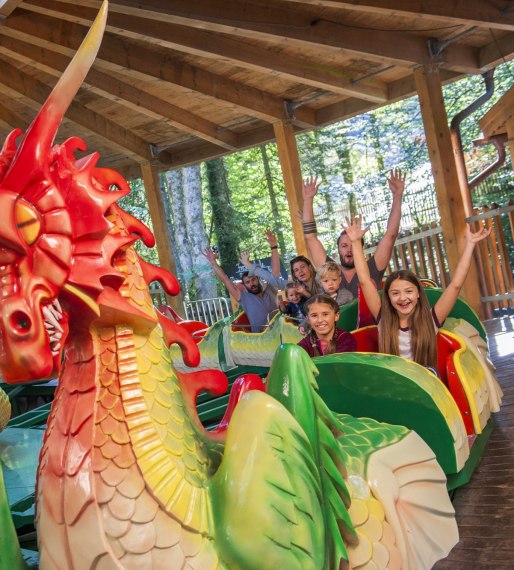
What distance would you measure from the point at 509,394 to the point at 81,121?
13.0 ft

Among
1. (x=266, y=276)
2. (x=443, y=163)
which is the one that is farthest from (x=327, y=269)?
(x=443, y=163)

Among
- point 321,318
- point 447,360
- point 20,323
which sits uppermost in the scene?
point 20,323

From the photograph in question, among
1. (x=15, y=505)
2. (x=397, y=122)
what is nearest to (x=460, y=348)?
(x=15, y=505)

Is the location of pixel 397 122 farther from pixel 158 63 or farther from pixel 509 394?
pixel 509 394

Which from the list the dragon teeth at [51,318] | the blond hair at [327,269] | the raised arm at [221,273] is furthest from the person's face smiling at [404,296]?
the raised arm at [221,273]

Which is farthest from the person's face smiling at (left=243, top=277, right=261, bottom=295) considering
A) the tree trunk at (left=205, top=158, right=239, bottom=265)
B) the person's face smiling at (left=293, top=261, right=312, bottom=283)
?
the tree trunk at (left=205, top=158, right=239, bottom=265)

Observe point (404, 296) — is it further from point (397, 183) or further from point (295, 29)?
point (295, 29)

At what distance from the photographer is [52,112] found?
1.02m

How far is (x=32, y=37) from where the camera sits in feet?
13.1

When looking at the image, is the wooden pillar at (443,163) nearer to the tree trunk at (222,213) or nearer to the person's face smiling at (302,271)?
the person's face smiling at (302,271)

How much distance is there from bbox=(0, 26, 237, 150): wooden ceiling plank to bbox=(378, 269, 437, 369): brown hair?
8.86 ft

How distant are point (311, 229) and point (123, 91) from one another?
197 cm

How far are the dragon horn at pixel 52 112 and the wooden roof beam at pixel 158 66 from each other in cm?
312

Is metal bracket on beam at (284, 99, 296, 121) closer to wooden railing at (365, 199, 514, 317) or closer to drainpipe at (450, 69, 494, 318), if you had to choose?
drainpipe at (450, 69, 494, 318)
